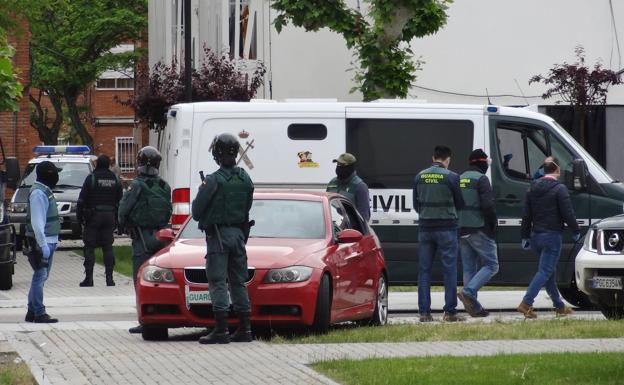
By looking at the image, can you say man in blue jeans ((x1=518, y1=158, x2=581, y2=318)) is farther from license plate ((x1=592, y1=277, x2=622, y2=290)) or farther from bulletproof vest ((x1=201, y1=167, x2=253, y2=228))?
bulletproof vest ((x1=201, y1=167, x2=253, y2=228))

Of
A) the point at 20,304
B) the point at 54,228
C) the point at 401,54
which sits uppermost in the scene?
the point at 401,54

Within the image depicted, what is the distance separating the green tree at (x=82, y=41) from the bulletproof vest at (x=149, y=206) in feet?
142

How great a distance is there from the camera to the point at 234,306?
523 inches

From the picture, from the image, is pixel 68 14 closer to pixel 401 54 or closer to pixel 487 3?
pixel 487 3

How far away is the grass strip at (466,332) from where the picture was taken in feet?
44.2

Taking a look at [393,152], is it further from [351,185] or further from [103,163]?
[103,163]

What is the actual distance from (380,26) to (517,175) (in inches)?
325

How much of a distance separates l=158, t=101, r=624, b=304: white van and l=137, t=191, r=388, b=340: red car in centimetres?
347

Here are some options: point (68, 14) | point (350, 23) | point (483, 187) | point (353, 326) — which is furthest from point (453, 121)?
point (68, 14)

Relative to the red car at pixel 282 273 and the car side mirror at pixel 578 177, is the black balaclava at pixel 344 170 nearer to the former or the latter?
the red car at pixel 282 273

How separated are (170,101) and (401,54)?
24.4ft

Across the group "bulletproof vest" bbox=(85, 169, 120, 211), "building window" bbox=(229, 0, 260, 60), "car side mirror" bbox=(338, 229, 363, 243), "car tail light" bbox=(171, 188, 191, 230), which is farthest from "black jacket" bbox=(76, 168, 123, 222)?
"building window" bbox=(229, 0, 260, 60)

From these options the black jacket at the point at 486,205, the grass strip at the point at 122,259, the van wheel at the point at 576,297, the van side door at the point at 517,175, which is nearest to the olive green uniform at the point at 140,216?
the black jacket at the point at 486,205

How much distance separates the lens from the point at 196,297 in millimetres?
13719
